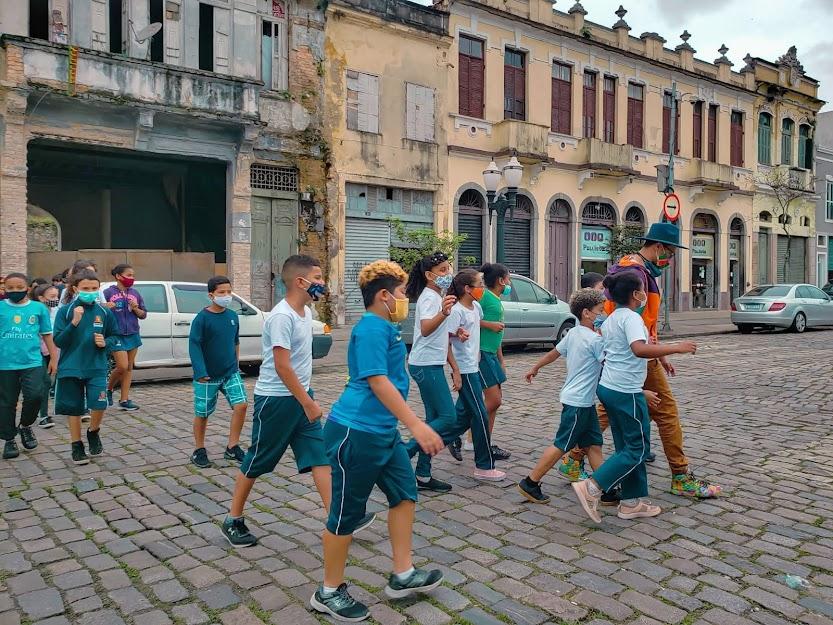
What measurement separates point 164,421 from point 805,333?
18.2 meters

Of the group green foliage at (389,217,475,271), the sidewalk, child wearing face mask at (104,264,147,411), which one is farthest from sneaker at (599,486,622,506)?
green foliage at (389,217,475,271)

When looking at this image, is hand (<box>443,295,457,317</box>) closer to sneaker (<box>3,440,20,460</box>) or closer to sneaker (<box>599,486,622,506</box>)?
sneaker (<box>599,486,622,506</box>)

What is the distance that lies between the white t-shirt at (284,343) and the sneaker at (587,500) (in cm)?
183

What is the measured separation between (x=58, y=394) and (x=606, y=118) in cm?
2415

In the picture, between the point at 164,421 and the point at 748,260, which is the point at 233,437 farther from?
the point at 748,260

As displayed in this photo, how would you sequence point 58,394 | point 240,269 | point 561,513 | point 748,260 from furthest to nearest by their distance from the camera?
point 748,260 < point 240,269 < point 58,394 < point 561,513

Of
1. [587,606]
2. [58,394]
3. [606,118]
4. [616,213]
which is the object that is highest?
[606,118]

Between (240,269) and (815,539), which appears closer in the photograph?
(815,539)

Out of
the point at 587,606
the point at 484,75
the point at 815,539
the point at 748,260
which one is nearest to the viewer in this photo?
the point at 587,606

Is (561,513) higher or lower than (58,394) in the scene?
lower

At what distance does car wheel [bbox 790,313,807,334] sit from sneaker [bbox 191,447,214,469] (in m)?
18.4

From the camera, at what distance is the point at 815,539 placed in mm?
4324

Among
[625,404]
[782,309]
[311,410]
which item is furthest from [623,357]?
[782,309]

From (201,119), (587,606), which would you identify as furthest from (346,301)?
(587,606)
